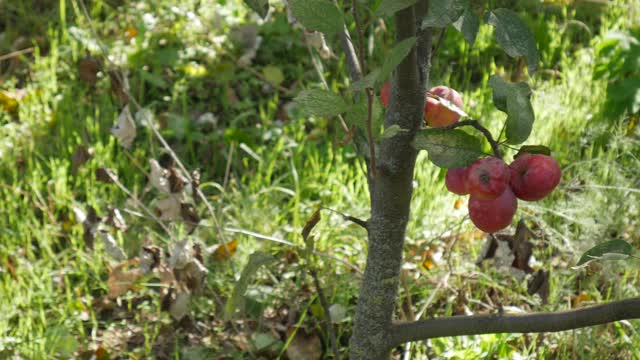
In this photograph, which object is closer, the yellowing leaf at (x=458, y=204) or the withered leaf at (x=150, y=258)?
the withered leaf at (x=150, y=258)

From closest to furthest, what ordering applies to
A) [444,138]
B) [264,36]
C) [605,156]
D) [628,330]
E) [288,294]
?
[444,138] → [628,330] → [288,294] → [605,156] → [264,36]

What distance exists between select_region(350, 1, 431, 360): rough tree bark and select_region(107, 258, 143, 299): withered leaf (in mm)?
775

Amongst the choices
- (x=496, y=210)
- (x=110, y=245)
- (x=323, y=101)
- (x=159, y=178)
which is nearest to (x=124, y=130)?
(x=159, y=178)

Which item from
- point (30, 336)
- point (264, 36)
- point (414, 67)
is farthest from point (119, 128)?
point (264, 36)

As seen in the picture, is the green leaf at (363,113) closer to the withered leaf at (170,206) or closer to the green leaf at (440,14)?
the green leaf at (440,14)

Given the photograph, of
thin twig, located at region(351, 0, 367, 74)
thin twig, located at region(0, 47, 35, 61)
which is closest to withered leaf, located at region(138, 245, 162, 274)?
thin twig, located at region(351, 0, 367, 74)

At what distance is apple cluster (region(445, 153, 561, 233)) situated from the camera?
0.94 metres

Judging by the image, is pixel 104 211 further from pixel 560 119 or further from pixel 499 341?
pixel 560 119

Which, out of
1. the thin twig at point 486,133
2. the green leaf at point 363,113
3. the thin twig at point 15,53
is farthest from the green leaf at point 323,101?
the thin twig at point 15,53

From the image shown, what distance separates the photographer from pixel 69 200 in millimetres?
2408

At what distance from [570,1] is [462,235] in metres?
1.29

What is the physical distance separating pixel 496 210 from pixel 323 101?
24cm

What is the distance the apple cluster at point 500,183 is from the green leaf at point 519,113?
4cm

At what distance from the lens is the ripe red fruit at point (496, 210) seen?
3.18 feet
